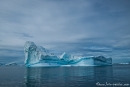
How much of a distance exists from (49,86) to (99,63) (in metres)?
64.8

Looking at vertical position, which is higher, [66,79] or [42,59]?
[42,59]

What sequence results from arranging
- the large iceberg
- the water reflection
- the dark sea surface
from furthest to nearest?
1. the large iceberg
2. the water reflection
3. the dark sea surface

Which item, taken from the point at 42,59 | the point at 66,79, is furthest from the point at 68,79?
the point at 42,59

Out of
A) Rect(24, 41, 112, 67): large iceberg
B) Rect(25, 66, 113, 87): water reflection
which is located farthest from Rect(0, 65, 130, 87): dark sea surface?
Rect(24, 41, 112, 67): large iceberg

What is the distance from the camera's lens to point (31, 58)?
78.9m

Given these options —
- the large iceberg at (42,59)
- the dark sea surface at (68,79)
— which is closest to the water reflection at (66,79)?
the dark sea surface at (68,79)

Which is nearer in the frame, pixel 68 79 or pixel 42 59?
pixel 68 79

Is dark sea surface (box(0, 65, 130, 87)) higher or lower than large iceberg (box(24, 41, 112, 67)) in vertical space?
lower

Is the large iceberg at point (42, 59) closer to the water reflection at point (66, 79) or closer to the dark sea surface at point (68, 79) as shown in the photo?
the dark sea surface at point (68, 79)

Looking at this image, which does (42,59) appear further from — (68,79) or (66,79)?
(68,79)

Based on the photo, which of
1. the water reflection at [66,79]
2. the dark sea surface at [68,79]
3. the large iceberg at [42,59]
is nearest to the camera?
the dark sea surface at [68,79]

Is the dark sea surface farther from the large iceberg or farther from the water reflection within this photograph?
the large iceberg

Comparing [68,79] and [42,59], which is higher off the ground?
[42,59]

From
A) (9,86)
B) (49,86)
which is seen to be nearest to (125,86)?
(49,86)
